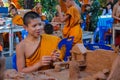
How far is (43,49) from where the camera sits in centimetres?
211

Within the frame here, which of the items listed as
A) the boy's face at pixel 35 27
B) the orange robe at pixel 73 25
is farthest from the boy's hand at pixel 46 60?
the orange robe at pixel 73 25

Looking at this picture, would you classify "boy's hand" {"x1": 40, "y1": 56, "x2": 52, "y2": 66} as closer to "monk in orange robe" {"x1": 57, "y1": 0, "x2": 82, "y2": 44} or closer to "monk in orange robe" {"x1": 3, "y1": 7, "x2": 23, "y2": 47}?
"monk in orange robe" {"x1": 57, "y1": 0, "x2": 82, "y2": 44}

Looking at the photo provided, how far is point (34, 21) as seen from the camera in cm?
216

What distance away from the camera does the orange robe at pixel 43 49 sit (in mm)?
2062

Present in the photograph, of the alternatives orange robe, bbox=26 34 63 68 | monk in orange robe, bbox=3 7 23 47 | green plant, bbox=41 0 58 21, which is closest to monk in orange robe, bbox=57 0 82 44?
monk in orange robe, bbox=3 7 23 47

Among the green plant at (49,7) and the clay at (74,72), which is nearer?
the clay at (74,72)

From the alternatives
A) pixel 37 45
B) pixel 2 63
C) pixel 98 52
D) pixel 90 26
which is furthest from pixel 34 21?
pixel 90 26

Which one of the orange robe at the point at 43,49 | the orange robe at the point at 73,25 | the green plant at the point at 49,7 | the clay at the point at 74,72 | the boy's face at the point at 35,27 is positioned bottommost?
the green plant at the point at 49,7

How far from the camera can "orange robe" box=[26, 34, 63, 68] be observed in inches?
81.2

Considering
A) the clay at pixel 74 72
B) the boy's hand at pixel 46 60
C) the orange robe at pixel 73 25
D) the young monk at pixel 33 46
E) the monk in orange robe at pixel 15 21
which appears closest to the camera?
the clay at pixel 74 72

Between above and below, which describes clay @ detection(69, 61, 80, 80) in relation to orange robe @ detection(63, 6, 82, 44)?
above

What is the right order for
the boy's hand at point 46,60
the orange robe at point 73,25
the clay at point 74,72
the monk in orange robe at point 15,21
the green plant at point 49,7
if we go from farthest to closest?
1. the green plant at point 49,7
2. the monk in orange robe at point 15,21
3. the orange robe at point 73,25
4. the boy's hand at point 46,60
5. the clay at point 74,72

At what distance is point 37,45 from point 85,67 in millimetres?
671

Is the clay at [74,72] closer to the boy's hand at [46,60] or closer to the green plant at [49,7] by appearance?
the boy's hand at [46,60]
